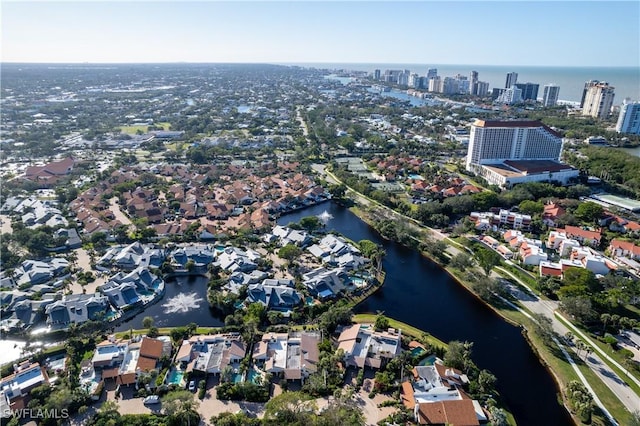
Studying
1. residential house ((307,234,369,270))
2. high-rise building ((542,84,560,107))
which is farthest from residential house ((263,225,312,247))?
high-rise building ((542,84,560,107))

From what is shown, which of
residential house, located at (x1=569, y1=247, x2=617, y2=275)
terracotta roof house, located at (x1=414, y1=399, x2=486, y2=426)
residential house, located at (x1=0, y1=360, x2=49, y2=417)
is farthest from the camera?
residential house, located at (x1=569, y1=247, x2=617, y2=275)

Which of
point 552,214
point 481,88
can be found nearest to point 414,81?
point 481,88

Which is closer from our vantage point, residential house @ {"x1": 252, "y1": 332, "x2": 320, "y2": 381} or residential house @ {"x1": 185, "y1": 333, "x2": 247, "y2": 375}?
residential house @ {"x1": 252, "y1": 332, "x2": 320, "y2": 381}

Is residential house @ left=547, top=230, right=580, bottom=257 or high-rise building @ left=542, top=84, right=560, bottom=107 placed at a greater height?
high-rise building @ left=542, top=84, right=560, bottom=107

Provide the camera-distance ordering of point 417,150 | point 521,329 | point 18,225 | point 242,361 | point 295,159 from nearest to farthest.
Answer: point 242,361, point 521,329, point 18,225, point 295,159, point 417,150

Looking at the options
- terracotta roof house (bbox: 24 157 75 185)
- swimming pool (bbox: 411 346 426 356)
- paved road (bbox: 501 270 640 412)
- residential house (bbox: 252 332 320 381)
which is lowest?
paved road (bbox: 501 270 640 412)

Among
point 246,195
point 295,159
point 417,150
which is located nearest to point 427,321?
point 246,195

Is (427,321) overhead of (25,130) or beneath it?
beneath

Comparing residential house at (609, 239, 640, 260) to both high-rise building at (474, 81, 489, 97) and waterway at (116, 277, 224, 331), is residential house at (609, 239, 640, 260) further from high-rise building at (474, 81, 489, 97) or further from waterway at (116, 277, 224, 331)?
high-rise building at (474, 81, 489, 97)

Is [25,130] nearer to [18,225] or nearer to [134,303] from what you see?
[18,225]
